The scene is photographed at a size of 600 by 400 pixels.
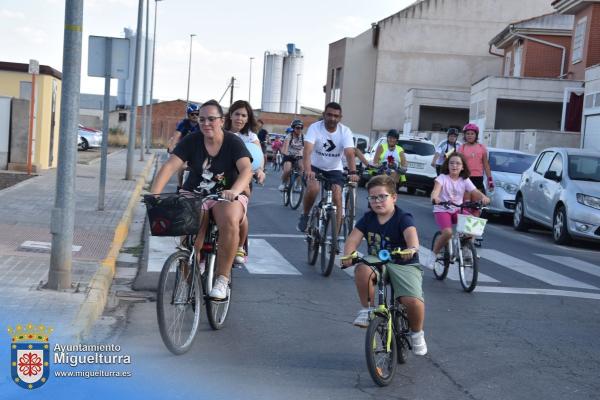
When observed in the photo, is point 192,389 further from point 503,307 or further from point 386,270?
point 503,307

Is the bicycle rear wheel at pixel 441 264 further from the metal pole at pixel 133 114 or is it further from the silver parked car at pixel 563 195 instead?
the metal pole at pixel 133 114

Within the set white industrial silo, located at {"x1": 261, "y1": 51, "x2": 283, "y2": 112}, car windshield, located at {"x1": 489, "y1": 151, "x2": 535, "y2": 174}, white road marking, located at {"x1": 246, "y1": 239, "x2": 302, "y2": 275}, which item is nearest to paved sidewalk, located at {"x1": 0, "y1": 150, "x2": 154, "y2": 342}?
white road marking, located at {"x1": 246, "y1": 239, "x2": 302, "y2": 275}

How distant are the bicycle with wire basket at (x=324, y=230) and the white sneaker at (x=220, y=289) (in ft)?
11.1

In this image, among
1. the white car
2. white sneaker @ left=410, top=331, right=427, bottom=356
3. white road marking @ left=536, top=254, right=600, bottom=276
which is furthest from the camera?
the white car

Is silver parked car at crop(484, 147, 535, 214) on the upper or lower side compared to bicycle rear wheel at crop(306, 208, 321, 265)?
upper

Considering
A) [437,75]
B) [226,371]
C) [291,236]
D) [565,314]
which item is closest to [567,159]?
[291,236]

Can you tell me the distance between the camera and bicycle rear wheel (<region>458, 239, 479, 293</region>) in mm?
9391

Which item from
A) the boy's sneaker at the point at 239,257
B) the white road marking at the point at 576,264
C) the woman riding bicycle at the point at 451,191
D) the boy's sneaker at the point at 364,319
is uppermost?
the woman riding bicycle at the point at 451,191

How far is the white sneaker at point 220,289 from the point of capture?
657 centimetres

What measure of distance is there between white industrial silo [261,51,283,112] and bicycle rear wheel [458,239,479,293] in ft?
302

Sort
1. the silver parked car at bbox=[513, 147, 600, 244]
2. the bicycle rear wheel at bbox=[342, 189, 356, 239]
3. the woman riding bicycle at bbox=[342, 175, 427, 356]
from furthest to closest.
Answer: the silver parked car at bbox=[513, 147, 600, 244] < the bicycle rear wheel at bbox=[342, 189, 356, 239] < the woman riding bicycle at bbox=[342, 175, 427, 356]

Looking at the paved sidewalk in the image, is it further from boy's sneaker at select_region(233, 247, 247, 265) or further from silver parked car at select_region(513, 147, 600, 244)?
silver parked car at select_region(513, 147, 600, 244)

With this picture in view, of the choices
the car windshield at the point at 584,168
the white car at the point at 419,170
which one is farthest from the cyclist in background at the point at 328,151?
the white car at the point at 419,170

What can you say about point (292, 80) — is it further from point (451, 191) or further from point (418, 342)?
point (418, 342)
